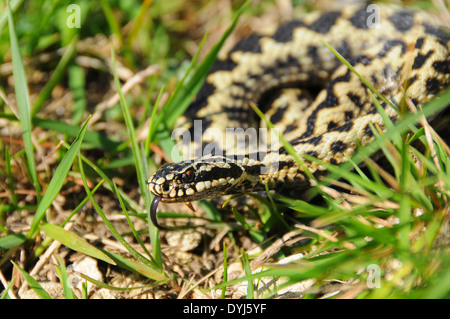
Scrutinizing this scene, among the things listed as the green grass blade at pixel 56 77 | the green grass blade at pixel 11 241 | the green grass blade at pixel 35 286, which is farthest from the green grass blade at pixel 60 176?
the green grass blade at pixel 56 77

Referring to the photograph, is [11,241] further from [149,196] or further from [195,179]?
[195,179]

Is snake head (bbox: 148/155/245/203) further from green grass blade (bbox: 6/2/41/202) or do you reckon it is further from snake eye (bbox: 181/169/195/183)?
green grass blade (bbox: 6/2/41/202)

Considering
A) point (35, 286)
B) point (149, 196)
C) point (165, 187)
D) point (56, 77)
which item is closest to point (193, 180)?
point (165, 187)

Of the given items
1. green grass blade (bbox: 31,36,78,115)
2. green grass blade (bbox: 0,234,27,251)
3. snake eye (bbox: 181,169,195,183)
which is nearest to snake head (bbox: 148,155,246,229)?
snake eye (bbox: 181,169,195,183)

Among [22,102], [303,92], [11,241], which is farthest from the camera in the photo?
[303,92]

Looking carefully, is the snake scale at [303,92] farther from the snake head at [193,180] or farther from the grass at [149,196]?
the grass at [149,196]

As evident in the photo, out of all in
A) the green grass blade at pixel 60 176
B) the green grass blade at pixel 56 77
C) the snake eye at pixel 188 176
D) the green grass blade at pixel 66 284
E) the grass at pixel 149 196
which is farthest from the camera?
the green grass blade at pixel 56 77

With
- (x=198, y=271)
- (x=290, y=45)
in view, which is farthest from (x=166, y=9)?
(x=198, y=271)

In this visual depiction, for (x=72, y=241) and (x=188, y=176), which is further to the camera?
(x=188, y=176)
